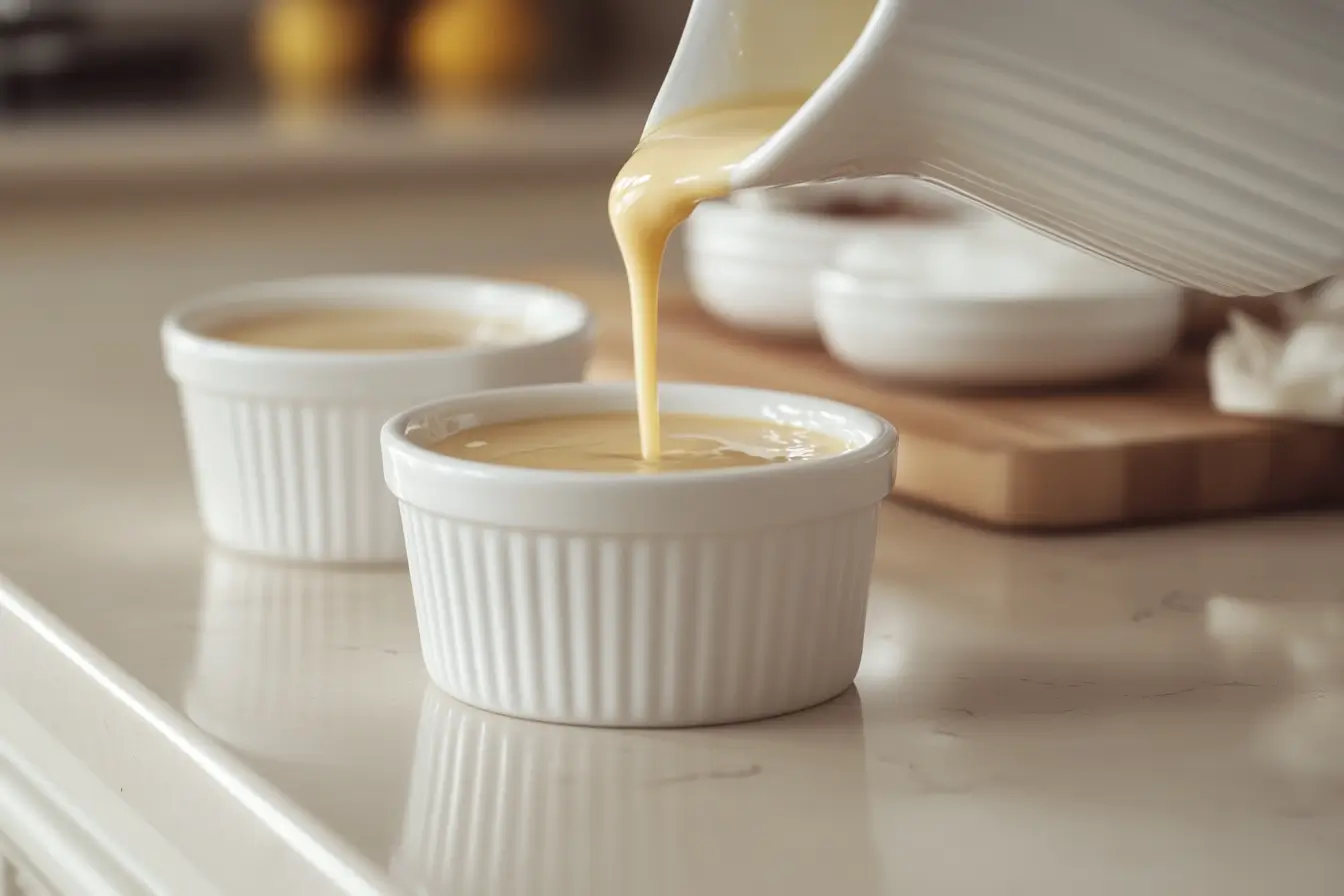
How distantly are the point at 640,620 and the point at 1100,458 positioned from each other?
1.14 ft

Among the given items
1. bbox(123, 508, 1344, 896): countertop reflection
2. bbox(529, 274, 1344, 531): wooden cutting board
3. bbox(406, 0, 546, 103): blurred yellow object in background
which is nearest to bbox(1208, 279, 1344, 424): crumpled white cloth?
bbox(529, 274, 1344, 531): wooden cutting board

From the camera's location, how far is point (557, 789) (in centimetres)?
65

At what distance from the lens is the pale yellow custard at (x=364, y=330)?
1021 mm

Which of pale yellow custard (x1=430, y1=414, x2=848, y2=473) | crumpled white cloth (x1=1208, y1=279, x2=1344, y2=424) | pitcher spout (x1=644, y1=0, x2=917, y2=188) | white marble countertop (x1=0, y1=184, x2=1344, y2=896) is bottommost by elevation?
white marble countertop (x1=0, y1=184, x2=1344, y2=896)

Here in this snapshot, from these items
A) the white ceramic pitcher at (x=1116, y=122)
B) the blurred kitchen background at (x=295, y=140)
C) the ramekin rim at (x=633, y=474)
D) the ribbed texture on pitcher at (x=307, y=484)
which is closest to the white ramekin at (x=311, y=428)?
the ribbed texture on pitcher at (x=307, y=484)

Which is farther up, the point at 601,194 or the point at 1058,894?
the point at 1058,894

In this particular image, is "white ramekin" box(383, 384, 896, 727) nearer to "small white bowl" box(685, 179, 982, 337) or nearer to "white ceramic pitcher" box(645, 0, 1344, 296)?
"white ceramic pitcher" box(645, 0, 1344, 296)

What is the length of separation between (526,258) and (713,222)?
1.32m

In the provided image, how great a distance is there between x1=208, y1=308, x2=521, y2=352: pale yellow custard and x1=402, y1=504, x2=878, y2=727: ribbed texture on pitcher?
12.1 inches

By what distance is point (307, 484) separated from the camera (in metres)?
0.94

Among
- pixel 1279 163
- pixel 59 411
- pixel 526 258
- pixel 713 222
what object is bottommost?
pixel 526 258

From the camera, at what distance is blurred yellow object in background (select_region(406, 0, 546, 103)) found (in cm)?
335

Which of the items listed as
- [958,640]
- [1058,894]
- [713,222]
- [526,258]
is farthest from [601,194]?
[1058,894]

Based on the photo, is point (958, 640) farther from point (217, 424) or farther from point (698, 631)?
point (217, 424)
